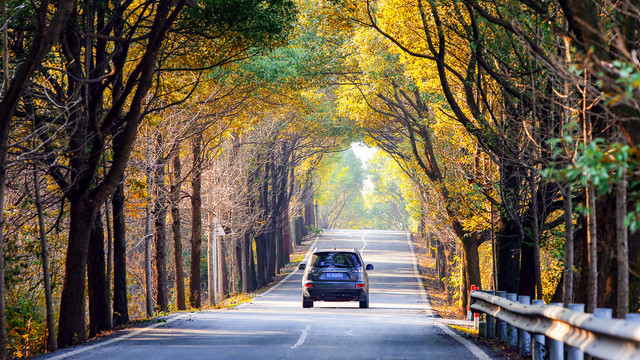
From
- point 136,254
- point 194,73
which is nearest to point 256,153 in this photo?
point 136,254

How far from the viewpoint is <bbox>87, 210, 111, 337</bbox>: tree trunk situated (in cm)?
1461

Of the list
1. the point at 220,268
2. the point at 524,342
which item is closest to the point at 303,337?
the point at 524,342

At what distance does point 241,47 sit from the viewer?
15.8m

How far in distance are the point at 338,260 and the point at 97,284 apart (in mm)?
7508

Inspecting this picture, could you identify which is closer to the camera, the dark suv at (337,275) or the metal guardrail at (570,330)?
the metal guardrail at (570,330)

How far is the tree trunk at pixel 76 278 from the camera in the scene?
12.0 metres

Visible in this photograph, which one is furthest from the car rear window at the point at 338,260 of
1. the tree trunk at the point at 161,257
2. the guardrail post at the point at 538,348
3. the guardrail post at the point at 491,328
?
the guardrail post at the point at 538,348

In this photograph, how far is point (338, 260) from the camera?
2039cm

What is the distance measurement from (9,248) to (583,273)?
11.6 meters

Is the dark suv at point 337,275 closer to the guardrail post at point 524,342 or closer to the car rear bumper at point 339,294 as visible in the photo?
the car rear bumper at point 339,294

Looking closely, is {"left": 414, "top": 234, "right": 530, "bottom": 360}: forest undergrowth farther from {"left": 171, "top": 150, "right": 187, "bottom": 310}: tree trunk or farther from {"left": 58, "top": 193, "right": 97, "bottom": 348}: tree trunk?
{"left": 171, "top": 150, "right": 187, "bottom": 310}: tree trunk

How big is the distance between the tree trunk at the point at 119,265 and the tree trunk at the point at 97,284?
4.86 ft

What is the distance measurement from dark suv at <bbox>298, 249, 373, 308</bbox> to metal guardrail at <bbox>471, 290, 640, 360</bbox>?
10.1 m

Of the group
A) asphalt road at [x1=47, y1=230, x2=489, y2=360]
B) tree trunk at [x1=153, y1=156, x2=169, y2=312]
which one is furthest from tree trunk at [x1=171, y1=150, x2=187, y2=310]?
asphalt road at [x1=47, y1=230, x2=489, y2=360]
